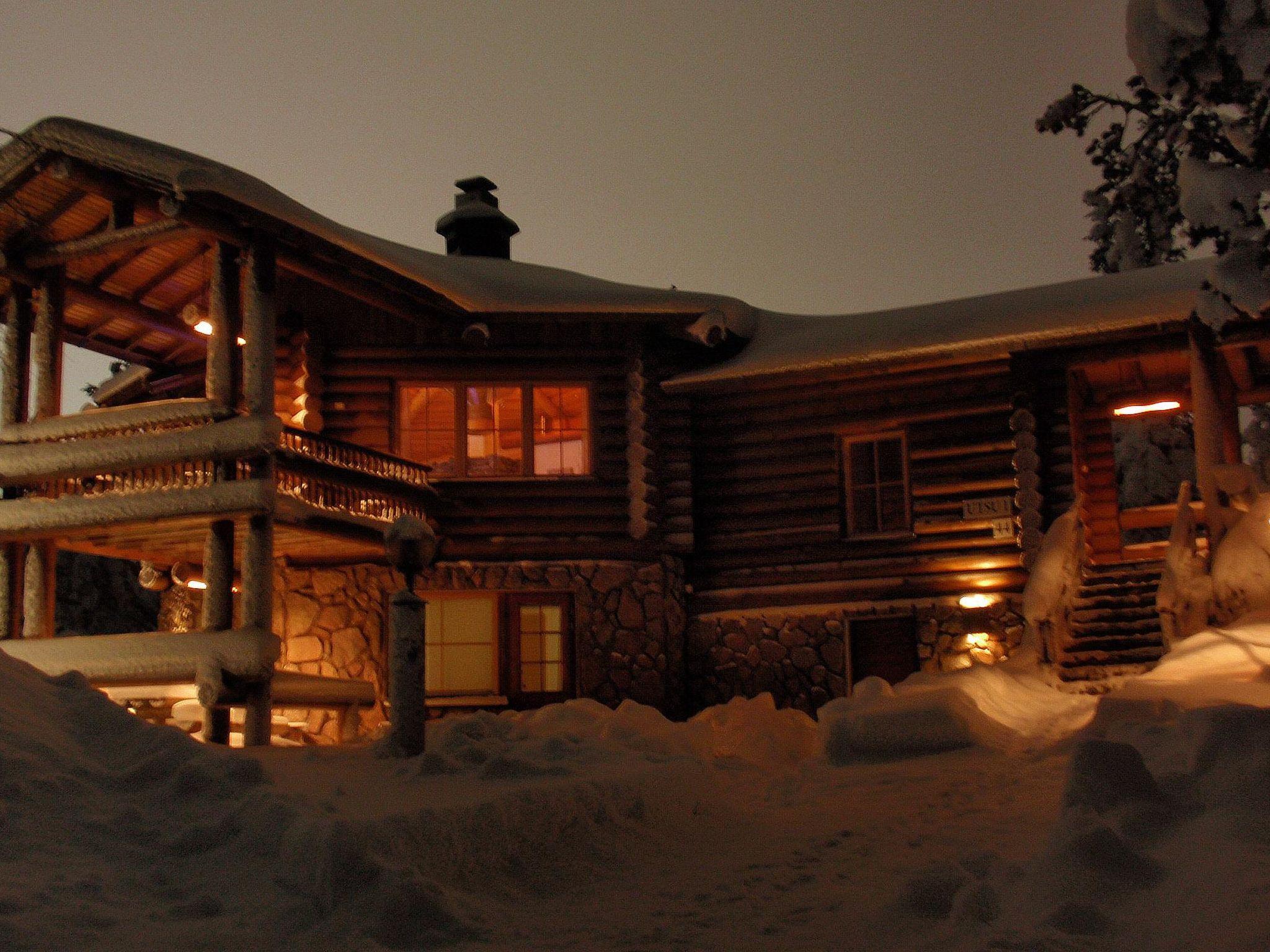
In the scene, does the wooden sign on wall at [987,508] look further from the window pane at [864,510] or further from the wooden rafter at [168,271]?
the wooden rafter at [168,271]

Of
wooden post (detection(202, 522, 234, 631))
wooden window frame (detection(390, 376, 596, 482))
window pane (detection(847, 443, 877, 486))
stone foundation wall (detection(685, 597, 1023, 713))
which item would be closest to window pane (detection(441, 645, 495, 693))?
wooden window frame (detection(390, 376, 596, 482))

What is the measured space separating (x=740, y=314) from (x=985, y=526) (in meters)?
4.98

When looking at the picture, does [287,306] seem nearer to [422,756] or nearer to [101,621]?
[422,756]

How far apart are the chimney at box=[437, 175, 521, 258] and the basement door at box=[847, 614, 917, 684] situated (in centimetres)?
1116

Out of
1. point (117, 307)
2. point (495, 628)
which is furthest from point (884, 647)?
point (117, 307)

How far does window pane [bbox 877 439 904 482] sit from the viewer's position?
56.7ft

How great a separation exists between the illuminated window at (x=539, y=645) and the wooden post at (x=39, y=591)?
571 cm

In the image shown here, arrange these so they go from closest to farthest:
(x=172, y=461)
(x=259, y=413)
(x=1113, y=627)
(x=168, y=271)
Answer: (x=259, y=413) → (x=172, y=461) → (x=1113, y=627) → (x=168, y=271)

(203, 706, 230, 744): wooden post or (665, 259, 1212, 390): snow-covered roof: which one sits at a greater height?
(665, 259, 1212, 390): snow-covered roof

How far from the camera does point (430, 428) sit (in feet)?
58.1

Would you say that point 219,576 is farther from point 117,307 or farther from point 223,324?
point 117,307

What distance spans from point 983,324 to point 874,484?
261 centimetres

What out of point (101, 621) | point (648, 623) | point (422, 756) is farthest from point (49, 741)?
point (101, 621)

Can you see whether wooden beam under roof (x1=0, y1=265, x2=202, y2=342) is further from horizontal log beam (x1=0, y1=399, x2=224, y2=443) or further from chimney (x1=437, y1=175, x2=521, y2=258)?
chimney (x1=437, y1=175, x2=521, y2=258)
